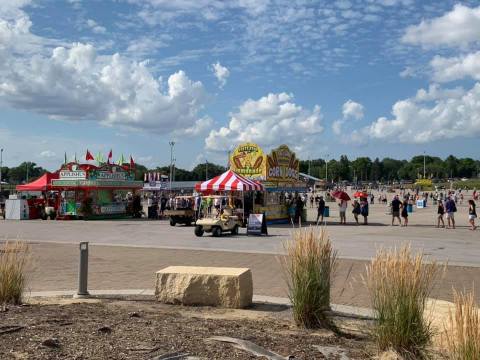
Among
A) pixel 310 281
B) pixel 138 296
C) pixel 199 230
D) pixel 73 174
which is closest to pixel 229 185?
pixel 199 230

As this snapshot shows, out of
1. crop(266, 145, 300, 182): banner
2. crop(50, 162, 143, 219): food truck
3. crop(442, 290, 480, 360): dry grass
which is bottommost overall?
crop(442, 290, 480, 360): dry grass

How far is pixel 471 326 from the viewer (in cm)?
398

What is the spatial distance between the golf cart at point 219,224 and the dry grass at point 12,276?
14487 millimetres

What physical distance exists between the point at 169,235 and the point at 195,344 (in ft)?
57.4

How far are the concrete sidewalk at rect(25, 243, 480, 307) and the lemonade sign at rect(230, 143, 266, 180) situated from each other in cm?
1500

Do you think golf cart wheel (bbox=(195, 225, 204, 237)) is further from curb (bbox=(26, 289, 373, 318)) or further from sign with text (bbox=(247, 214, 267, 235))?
curb (bbox=(26, 289, 373, 318))

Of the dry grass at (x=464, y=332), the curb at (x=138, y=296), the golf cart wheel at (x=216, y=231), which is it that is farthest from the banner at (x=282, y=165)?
the dry grass at (x=464, y=332)

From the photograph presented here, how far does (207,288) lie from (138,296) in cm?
152

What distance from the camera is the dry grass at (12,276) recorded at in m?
7.32

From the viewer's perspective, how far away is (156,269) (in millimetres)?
12414

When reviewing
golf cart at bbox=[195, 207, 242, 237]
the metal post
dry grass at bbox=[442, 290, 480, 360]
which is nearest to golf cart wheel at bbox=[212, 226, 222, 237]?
golf cart at bbox=[195, 207, 242, 237]

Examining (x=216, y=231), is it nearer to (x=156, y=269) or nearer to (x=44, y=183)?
(x=156, y=269)

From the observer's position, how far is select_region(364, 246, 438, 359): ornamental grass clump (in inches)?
A: 206

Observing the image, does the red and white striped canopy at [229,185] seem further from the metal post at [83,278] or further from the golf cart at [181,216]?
the metal post at [83,278]
